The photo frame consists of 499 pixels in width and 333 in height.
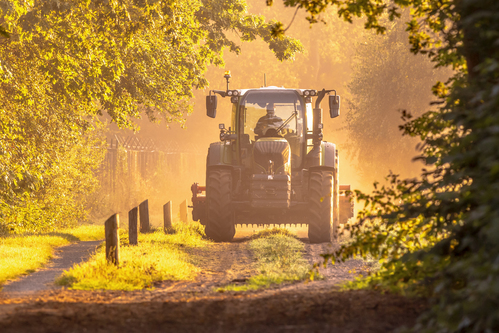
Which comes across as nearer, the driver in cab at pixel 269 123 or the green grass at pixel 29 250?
the green grass at pixel 29 250

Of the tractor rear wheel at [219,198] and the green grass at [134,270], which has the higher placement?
the tractor rear wheel at [219,198]

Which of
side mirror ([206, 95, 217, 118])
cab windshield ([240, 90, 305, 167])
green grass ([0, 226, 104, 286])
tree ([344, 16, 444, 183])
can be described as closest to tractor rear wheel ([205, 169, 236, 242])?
side mirror ([206, 95, 217, 118])

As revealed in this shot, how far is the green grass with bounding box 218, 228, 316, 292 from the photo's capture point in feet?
27.2

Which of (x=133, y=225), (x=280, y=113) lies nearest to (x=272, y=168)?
(x=280, y=113)

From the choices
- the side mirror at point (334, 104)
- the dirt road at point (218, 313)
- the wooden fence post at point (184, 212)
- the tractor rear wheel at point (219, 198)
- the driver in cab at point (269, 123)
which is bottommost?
the wooden fence post at point (184, 212)

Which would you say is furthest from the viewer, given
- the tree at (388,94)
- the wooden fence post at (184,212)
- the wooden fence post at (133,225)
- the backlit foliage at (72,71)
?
the tree at (388,94)

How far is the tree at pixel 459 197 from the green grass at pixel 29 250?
6127mm

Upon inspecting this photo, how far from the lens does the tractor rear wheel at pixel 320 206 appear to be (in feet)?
41.4

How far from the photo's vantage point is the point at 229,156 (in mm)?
14141

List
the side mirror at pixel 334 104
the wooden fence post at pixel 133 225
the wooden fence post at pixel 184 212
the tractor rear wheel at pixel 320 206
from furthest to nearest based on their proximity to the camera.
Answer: the wooden fence post at pixel 184 212, the side mirror at pixel 334 104, the tractor rear wheel at pixel 320 206, the wooden fence post at pixel 133 225

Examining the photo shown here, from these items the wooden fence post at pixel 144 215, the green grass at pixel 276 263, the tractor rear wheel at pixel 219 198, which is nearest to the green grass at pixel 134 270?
the green grass at pixel 276 263

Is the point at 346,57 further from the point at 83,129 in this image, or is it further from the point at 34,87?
the point at 34,87

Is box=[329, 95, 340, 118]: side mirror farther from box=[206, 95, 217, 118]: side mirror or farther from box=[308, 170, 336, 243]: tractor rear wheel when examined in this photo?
box=[206, 95, 217, 118]: side mirror

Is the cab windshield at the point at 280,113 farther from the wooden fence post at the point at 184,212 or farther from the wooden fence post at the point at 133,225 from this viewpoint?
the wooden fence post at the point at 184,212
